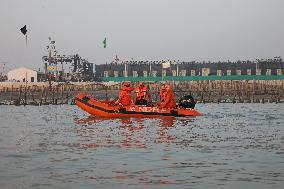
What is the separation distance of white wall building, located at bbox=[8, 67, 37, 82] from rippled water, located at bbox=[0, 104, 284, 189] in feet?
284

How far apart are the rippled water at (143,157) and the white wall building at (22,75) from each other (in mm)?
86485

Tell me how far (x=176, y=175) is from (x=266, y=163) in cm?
345

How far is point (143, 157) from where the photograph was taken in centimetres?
1834

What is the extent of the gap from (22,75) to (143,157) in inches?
4018

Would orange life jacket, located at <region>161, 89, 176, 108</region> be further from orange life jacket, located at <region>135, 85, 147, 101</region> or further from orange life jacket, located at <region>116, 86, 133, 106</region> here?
orange life jacket, located at <region>116, 86, 133, 106</region>

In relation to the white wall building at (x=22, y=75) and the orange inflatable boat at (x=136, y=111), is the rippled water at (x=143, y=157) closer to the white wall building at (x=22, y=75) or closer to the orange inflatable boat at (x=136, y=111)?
the orange inflatable boat at (x=136, y=111)

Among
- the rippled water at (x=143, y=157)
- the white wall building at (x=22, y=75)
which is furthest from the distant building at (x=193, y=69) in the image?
the rippled water at (x=143, y=157)

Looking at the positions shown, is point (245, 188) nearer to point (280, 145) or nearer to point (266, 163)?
point (266, 163)

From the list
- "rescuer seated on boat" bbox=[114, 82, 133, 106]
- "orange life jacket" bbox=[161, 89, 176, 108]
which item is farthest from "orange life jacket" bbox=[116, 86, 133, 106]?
"orange life jacket" bbox=[161, 89, 176, 108]

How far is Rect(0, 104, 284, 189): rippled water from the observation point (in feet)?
46.5

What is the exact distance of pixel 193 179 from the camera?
1441cm

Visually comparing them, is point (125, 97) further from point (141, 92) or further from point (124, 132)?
point (124, 132)

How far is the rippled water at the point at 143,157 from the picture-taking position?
46.5 feet

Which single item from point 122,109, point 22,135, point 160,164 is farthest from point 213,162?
point 122,109
